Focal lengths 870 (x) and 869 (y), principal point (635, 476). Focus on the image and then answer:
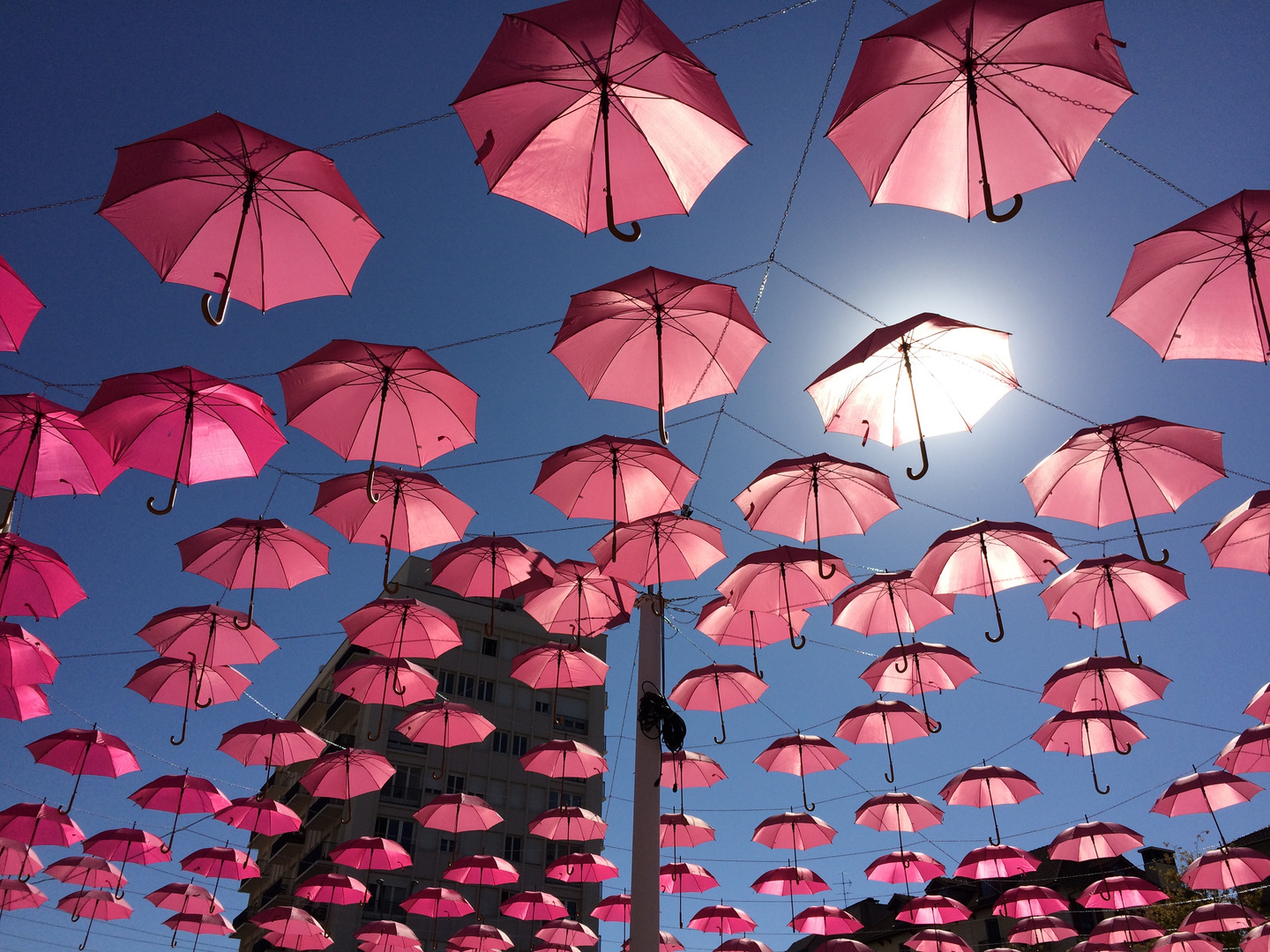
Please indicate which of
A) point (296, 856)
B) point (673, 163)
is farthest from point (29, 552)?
point (296, 856)

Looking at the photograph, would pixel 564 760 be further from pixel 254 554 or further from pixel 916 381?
pixel 916 381

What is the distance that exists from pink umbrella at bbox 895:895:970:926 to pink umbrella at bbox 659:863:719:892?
4.44 metres

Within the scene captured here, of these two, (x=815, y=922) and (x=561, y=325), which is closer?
(x=561, y=325)

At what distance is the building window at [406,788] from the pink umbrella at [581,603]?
33.7 m

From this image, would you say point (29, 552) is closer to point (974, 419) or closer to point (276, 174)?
point (276, 174)

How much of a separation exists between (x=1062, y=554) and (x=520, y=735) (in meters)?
41.4

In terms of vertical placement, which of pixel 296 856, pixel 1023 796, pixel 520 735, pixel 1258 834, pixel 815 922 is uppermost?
pixel 520 735

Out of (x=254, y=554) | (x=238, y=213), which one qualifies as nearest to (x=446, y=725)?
(x=254, y=554)

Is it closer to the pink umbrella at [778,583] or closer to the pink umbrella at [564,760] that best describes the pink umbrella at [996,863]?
the pink umbrella at [564,760]

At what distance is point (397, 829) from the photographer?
43.3m

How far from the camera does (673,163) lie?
259 inches

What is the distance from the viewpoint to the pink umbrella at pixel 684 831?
18625 mm

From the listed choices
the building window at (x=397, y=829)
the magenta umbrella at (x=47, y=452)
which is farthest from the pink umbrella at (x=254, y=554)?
the building window at (x=397, y=829)

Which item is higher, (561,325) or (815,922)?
(561,325)
